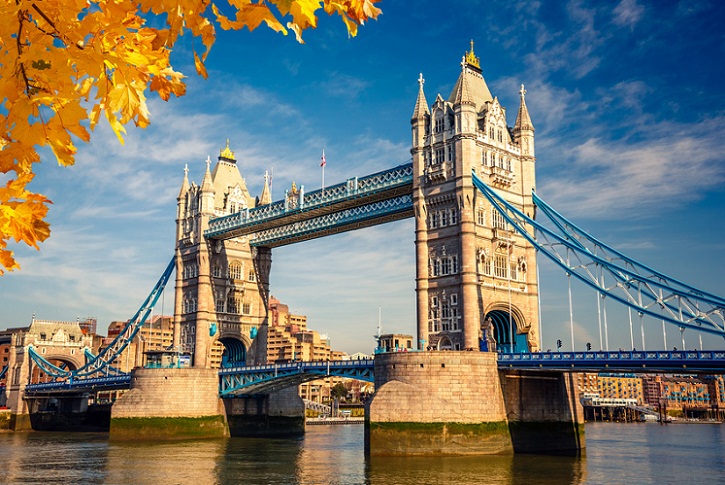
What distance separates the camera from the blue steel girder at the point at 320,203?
5750 centimetres

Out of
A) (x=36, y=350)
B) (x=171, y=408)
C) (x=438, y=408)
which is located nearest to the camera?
(x=438, y=408)

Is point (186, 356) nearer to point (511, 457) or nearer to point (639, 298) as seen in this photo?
point (511, 457)

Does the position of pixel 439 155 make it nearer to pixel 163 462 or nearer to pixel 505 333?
pixel 505 333

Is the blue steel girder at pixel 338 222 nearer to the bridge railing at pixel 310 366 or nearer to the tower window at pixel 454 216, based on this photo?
the tower window at pixel 454 216

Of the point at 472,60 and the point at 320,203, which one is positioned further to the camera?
the point at 320,203

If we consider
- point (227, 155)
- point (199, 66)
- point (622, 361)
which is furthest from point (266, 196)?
point (199, 66)

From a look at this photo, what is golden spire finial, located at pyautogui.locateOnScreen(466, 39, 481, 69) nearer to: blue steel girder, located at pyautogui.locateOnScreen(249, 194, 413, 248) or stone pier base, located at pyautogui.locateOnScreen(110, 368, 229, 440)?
blue steel girder, located at pyautogui.locateOnScreen(249, 194, 413, 248)

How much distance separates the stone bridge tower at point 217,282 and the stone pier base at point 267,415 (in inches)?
172

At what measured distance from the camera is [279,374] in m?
61.8

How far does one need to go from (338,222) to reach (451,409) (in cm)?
2516

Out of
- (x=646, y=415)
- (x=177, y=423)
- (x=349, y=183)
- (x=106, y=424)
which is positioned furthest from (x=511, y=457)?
(x=646, y=415)

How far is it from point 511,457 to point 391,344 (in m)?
12.7

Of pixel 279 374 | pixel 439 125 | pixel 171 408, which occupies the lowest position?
pixel 171 408

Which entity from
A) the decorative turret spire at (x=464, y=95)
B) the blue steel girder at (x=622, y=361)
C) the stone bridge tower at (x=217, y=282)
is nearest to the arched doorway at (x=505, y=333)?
the blue steel girder at (x=622, y=361)
